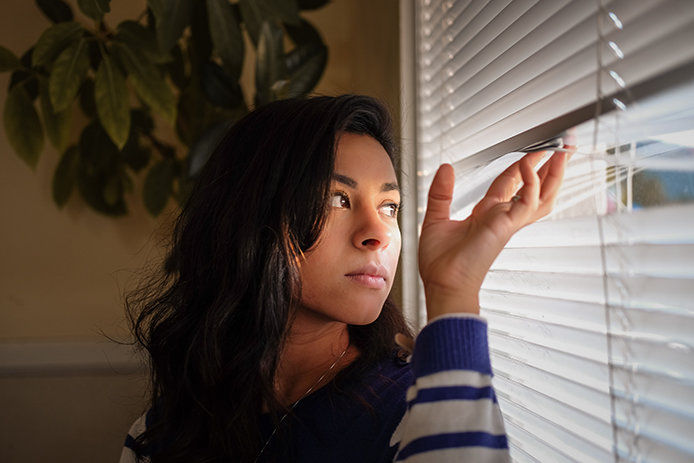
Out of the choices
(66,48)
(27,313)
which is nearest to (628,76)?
(66,48)

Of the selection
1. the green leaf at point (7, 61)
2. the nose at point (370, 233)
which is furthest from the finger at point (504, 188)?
the green leaf at point (7, 61)

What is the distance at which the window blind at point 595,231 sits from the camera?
1.49 ft

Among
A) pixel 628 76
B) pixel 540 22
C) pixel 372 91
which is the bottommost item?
pixel 628 76

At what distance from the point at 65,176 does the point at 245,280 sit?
3.32 feet

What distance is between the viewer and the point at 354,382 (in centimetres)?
72

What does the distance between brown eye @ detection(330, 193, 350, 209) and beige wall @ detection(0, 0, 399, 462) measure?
88cm

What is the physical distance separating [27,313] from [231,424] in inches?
45.8

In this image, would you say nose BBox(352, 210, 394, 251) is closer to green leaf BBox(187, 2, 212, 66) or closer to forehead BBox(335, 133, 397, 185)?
forehead BBox(335, 133, 397, 185)

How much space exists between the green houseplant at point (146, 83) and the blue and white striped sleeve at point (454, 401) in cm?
84

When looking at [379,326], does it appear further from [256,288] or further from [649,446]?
[649,446]

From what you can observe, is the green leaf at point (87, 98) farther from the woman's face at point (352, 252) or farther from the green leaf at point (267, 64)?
the woman's face at point (352, 252)

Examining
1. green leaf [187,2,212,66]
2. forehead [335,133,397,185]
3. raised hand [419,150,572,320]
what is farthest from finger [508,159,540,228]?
green leaf [187,2,212,66]

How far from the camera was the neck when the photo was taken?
751 millimetres

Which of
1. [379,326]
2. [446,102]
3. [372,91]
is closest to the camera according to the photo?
[379,326]
